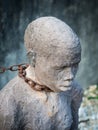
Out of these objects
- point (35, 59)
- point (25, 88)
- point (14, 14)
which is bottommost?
point (25, 88)

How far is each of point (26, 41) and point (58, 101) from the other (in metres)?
0.39

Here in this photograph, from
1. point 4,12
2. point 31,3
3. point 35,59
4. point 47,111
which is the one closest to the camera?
point 35,59

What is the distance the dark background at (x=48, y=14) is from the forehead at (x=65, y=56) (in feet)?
4.43

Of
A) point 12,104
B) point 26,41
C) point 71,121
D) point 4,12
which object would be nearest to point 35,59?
point 26,41

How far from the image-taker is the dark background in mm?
3434

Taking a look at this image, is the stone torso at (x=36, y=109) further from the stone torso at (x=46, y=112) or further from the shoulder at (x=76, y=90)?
the shoulder at (x=76, y=90)

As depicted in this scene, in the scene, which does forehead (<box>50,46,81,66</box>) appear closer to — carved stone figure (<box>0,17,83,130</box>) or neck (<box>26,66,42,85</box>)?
carved stone figure (<box>0,17,83,130</box>)

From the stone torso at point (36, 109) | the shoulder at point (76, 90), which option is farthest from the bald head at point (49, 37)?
the shoulder at point (76, 90)

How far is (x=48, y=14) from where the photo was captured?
3770 mm

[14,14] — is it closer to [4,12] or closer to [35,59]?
[4,12]

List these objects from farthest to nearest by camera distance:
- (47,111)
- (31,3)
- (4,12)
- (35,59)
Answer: (31,3) → (4,12) → (47,111) → (35,59)

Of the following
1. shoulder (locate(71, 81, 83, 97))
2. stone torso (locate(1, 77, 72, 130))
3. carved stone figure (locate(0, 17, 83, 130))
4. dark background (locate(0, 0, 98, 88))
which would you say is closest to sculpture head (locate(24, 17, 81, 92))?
carved stone figure (locate(0, 17, 83, 130))

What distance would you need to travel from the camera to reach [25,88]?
7.45 feet

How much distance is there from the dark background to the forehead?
4.43 ft
